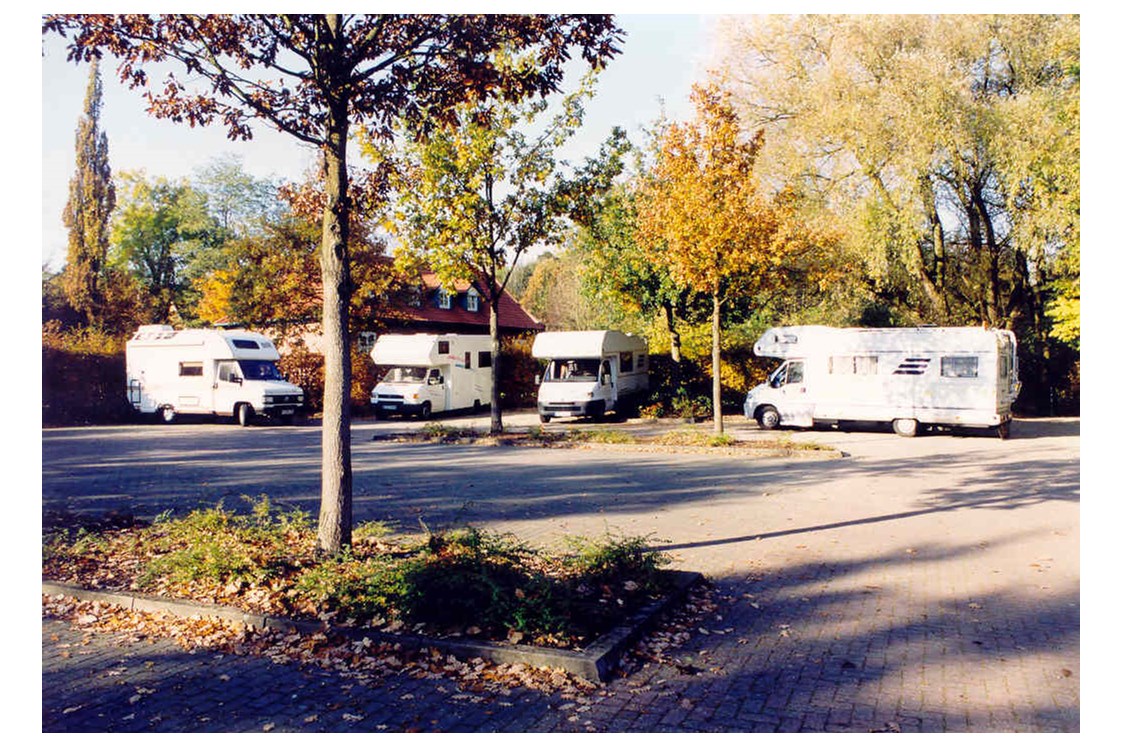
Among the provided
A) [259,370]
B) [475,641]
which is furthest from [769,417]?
[475,641]

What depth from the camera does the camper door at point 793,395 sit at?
20922mm

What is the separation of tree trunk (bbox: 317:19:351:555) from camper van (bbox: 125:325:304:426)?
62.3ft

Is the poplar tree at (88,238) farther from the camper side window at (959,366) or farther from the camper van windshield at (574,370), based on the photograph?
the camper side window at (959,366)

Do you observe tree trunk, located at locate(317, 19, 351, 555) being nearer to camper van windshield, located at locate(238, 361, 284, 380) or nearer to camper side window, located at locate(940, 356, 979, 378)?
camper side window, located at locate(940, 356, 979, 378)

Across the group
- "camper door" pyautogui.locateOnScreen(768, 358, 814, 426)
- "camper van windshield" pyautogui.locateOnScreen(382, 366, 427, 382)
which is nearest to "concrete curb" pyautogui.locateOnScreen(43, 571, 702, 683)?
"camper door" pyautogui.locateOnScreen(768, 358, 814, 426)

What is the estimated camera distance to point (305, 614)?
5613mm

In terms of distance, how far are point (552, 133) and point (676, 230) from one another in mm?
3881

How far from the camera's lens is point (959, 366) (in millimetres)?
19172

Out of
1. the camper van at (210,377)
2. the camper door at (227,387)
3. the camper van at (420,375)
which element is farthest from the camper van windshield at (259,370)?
the camper van at (420,375)

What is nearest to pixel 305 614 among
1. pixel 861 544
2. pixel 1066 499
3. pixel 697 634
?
pixel 697 634

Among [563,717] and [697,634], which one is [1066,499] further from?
[563,717]

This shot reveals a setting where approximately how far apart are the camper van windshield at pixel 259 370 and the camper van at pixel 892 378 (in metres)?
14.8

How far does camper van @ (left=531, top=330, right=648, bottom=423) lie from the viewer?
79.4 ft
